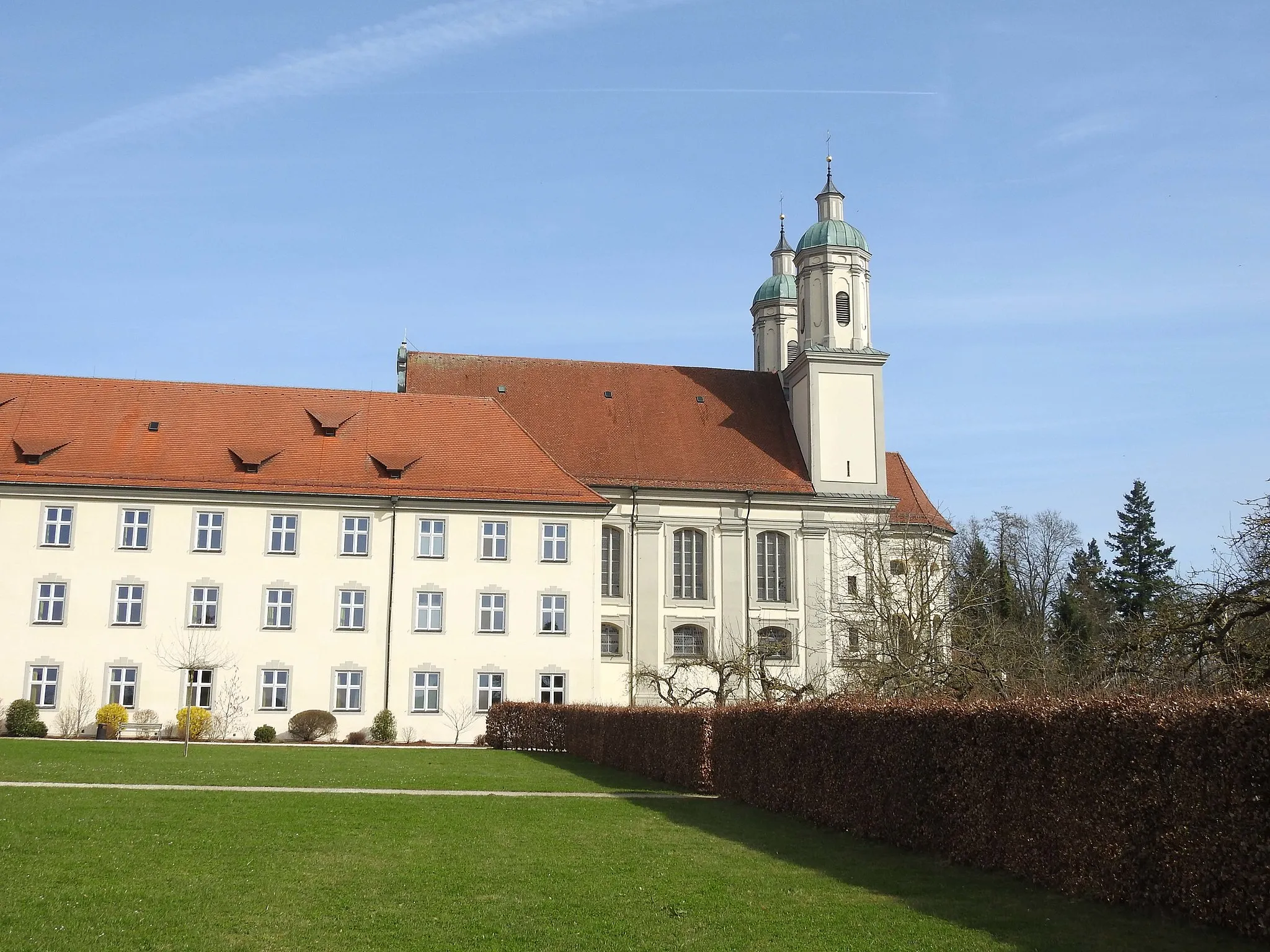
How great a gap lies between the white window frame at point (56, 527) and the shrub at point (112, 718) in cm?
557

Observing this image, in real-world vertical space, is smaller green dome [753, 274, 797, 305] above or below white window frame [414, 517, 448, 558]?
above

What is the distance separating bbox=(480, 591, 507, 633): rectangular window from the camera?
4116 centimetres

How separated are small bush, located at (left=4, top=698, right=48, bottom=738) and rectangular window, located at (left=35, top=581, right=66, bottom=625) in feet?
9.41

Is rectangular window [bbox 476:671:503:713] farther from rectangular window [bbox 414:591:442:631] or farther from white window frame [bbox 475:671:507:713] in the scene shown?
rectangular window [bbox 414:591:442:631]

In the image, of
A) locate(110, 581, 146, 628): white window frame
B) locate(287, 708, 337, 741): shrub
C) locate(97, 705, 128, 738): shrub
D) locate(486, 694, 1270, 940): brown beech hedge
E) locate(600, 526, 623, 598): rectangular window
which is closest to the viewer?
locate(486, 694, 1270, 940): brown beech hedge

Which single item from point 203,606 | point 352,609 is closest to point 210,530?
point 203,606

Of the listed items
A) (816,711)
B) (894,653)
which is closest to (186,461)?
(894,653)

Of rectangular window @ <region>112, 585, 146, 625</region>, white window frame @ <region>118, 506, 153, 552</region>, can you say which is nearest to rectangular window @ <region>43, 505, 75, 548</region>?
white window frame @ <region>118, 506, 153, 552</region>

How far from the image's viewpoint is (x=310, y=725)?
3838 centimetres

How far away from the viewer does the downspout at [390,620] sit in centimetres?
3997

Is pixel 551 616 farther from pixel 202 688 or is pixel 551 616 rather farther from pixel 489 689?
pixel 202 688

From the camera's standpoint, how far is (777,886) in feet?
41.8

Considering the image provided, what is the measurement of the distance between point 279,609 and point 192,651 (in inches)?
113

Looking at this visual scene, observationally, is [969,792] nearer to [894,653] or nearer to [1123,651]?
[1123,651]
